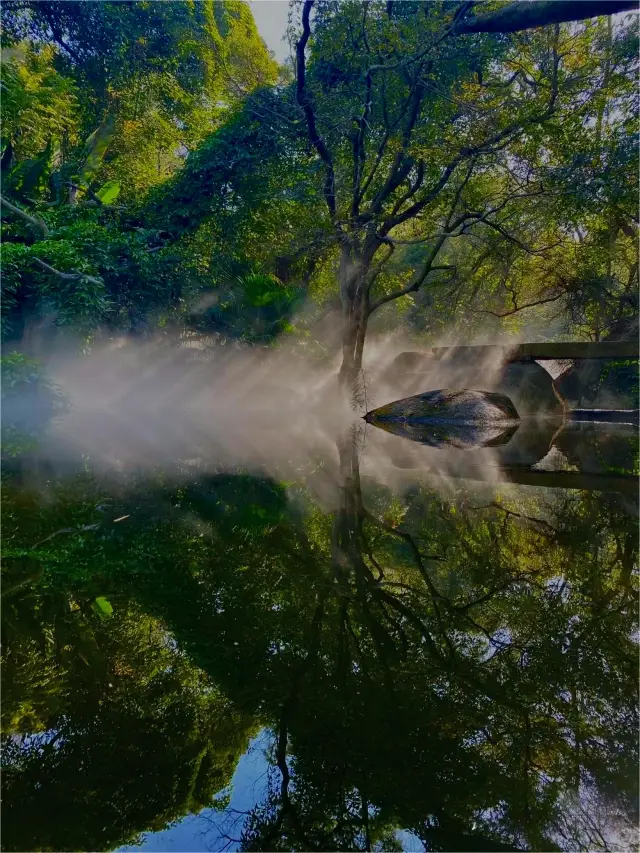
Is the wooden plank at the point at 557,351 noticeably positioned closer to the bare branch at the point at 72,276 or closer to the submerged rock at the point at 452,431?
the submerged rock at the point at 452,431

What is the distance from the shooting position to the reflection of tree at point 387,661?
1.10m

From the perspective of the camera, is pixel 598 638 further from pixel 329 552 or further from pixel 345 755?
pixel 329 552

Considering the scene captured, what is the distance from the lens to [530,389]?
492 inches

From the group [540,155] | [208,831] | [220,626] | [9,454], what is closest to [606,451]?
[220,626]

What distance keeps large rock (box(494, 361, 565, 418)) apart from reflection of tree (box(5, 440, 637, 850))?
10045 mm

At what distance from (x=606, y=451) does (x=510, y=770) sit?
550 centimetres

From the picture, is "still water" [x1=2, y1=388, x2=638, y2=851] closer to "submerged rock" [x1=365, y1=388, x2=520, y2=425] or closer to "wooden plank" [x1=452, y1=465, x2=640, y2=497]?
"wooden plank" [x1=452, y1=465, x2=640, y2=497]

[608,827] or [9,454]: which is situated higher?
[9,454]

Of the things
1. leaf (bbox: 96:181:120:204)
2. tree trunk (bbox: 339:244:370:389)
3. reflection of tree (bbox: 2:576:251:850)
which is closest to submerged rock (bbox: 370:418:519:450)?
tree trunk (bbox: 339:244:370:389)

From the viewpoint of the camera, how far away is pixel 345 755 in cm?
121

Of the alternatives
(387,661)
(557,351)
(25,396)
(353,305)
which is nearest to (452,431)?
(353,305)

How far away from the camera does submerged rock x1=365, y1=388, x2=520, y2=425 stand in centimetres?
962

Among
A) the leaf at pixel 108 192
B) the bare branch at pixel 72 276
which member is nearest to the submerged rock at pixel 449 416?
the bare branch at pixel 72 276

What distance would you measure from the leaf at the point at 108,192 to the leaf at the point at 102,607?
1401 cm
